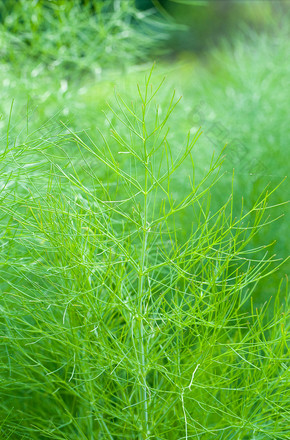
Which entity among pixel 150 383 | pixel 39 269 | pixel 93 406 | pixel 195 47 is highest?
pixel 39 269

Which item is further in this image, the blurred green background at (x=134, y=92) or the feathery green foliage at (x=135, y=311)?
the blurred green background at (x=134, y=92)

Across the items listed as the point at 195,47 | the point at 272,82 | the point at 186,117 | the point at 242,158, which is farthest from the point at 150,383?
the point at 195,47

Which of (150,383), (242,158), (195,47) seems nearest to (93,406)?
(150,383)

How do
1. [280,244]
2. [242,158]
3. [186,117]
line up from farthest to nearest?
[186,117] < [242,158] < [280,244]

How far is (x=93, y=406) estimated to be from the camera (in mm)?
784

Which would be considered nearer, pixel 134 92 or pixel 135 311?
pixel 135 311

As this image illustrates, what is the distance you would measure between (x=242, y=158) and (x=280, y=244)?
0.73ft

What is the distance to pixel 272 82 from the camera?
163 cm

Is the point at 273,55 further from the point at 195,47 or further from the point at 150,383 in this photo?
the point at 195,47

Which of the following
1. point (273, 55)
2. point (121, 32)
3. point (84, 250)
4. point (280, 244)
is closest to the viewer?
point (84, 250)

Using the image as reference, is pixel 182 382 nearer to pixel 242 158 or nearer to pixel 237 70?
pixel 242 158

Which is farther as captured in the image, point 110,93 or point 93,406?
point 110,93

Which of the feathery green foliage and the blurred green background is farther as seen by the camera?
the blurred green background

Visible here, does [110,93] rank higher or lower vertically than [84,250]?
lower
